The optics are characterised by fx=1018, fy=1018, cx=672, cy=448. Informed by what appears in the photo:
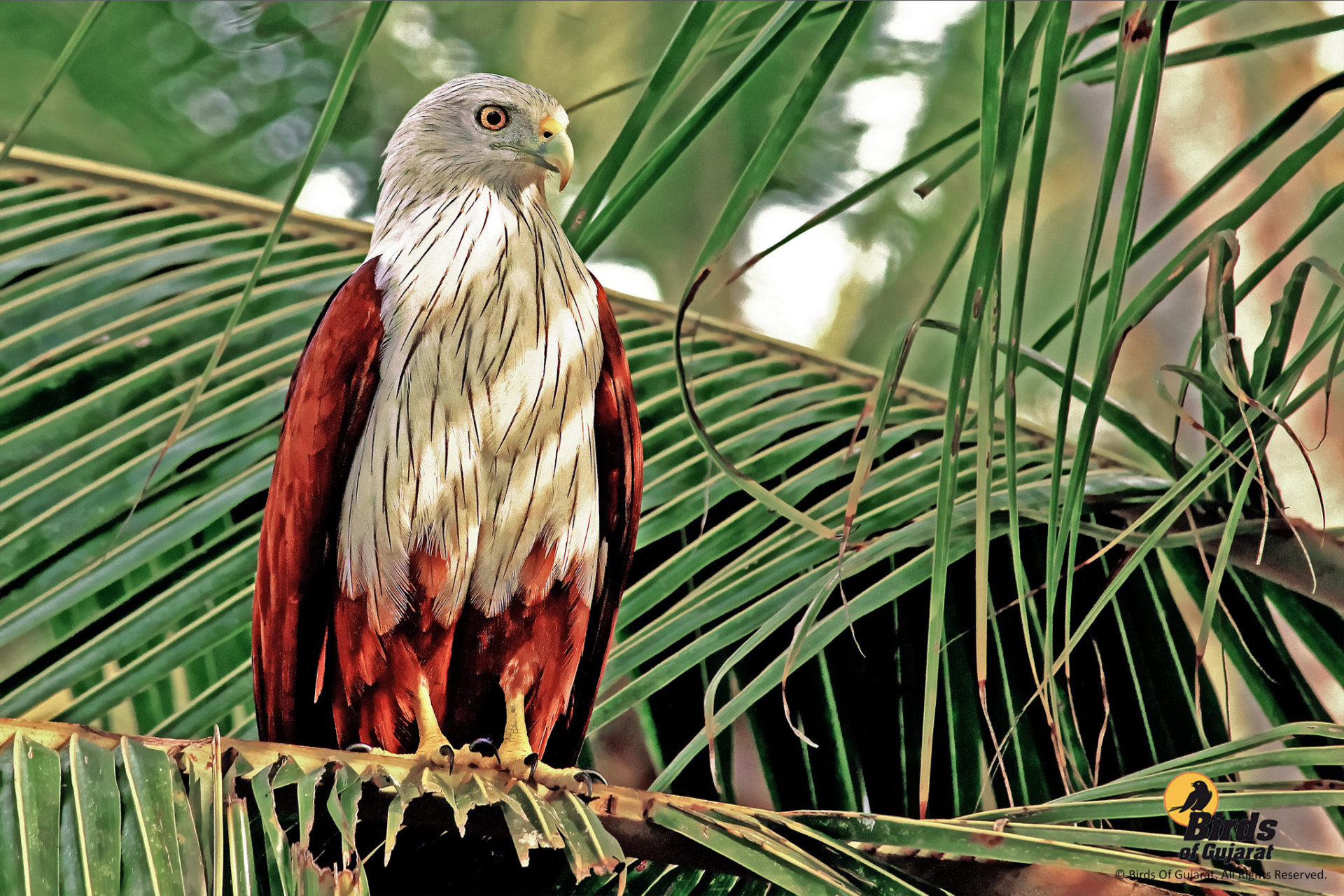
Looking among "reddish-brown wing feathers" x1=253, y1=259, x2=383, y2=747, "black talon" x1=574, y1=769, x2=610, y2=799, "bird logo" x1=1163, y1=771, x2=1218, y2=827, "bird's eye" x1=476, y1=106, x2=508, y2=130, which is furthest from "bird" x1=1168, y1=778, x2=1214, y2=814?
"bird's eye" x1=476, y1=106, x2=508, y2=130

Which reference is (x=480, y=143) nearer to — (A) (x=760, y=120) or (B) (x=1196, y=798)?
(B) (x=1196, y=798)

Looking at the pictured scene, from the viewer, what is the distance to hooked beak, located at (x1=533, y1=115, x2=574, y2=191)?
1463mm

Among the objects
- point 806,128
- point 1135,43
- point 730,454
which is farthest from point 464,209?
point 806,128

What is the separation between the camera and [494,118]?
151 centimetres

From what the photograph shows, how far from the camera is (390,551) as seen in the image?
133 cm

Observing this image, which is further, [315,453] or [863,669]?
[863,669]

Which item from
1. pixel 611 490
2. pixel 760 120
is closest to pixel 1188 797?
pixel 611 490

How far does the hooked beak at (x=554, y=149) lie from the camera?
1463mm

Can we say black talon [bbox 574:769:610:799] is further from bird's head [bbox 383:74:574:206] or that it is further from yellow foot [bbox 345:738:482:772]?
bird's head [bbox 383:74:574:206]

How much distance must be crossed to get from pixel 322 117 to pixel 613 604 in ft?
3.17

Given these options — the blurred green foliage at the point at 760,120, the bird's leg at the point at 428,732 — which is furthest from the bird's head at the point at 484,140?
the blurred green foliage at the point at 760,120

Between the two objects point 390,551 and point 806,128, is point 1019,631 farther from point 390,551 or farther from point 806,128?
point 806,128

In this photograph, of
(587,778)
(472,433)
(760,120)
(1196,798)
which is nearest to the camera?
(1196,798)

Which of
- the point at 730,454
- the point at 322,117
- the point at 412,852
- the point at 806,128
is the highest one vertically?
the point at 806,128
